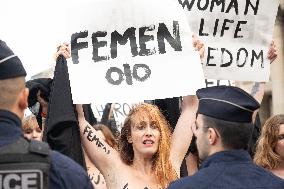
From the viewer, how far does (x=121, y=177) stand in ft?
17.4

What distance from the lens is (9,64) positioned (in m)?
3.19

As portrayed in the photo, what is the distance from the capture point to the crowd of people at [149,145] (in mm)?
3070

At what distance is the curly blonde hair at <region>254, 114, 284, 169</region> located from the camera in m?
5.97

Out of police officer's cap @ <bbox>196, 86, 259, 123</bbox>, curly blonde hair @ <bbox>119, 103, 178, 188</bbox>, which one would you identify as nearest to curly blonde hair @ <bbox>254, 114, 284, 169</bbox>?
curly blonde hair @ <bbox>119, 103, 178, 188</bbox>

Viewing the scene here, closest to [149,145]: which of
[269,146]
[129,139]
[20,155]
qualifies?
[129,139]

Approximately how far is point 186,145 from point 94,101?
848mm

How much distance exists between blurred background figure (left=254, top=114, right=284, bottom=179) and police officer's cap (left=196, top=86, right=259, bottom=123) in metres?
2.06

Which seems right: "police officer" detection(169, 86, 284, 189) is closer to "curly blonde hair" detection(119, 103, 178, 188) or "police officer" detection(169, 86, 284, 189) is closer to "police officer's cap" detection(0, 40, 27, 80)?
"police officer's cap" detection(0, 40, 27, 80)

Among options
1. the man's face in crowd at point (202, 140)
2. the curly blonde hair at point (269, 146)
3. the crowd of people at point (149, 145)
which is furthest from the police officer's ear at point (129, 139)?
the man's face in crowd at point (202, 140)

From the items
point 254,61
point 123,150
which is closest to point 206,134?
point 123,150

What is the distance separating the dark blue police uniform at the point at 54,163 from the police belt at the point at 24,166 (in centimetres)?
4

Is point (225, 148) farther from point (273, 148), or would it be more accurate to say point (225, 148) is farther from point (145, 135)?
point (273, 148)

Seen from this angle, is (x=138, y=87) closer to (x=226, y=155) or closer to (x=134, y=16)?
(x=134, y=16)

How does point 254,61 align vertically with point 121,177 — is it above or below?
above
